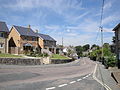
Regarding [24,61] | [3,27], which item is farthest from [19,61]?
[3,27]

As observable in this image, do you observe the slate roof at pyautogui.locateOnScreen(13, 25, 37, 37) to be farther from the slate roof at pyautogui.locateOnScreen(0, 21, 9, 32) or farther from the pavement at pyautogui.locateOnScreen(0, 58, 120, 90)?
the pavement at pyautogui.locateOnScreen(0, 58, 120, 90)

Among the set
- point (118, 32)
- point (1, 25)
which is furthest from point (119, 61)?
point (1, 25)

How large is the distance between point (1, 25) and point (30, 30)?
14388 millimetres

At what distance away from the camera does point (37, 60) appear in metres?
36.1

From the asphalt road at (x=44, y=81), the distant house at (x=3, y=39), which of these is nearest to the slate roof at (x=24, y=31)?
the distant house at (x=3, y=39)

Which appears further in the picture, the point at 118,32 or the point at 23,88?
the point at 118,32

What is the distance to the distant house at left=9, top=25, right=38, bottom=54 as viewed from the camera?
2108 inches

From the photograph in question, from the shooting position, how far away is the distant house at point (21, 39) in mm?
53531

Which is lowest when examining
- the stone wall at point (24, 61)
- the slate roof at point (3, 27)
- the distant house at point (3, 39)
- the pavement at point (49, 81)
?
the pavement at point (49, 81)

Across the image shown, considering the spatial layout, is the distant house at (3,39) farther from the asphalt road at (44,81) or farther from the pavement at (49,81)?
the asphalt road at (44,81)

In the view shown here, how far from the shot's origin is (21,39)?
53.8 metres

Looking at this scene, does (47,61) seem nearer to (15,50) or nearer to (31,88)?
(15,50)

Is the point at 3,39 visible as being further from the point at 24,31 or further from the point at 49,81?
the point at 49,81

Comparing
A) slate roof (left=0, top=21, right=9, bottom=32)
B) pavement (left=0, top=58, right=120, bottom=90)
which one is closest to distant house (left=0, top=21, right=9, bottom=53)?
slate roof (left=0, top=21, right=9, bottom=32)
